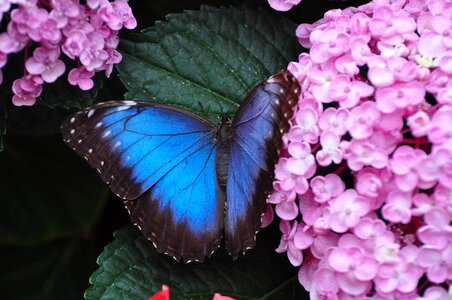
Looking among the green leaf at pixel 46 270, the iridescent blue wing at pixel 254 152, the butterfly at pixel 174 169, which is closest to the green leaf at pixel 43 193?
the green leaf at pixel 46 270

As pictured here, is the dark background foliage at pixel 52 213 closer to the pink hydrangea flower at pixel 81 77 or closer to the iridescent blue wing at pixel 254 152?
the pink hydrangea flower at pixel 81 77

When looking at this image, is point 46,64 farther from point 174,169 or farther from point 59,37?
point 174,169

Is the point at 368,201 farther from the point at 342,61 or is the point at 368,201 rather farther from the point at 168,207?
the point at 168,207

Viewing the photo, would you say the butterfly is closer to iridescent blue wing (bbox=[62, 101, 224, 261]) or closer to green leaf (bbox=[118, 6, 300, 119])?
iridescent blue wing (bbox=[62, 101, 224, 261])

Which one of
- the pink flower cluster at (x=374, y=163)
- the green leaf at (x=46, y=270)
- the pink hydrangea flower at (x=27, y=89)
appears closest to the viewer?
the pink flower cluster at (x=374, y=163)

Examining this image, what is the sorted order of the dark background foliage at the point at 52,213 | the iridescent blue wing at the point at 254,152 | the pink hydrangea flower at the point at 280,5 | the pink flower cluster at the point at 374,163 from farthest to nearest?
the dark background foliage at the point at 52,213 < the pink hydrangea flower at the point at 280,5 < the iridescent blue wing at the point at 254,152 < the pink flower cluster at the point at 374,163

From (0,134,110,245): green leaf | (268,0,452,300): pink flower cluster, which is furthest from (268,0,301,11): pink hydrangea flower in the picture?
(0,134,110,245): green leaf

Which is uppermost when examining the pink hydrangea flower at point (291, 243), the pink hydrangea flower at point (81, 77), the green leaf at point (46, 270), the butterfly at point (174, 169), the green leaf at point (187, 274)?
the pink hydrangea flower at point (81, 77)
